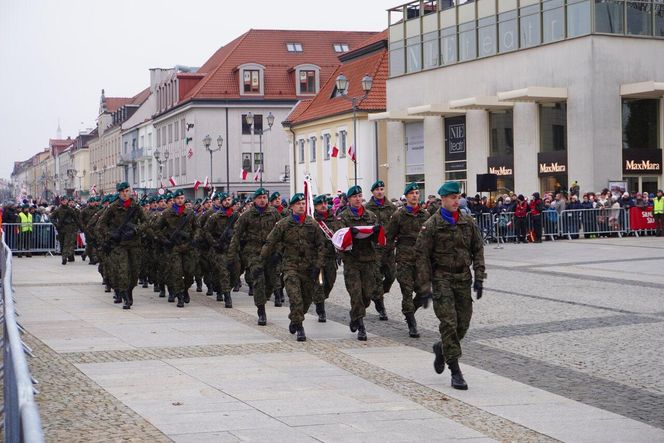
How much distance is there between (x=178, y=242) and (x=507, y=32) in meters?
28.3

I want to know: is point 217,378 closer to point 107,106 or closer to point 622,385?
point 622,385

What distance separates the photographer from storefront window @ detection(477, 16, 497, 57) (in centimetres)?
4356

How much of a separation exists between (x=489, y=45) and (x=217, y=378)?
36.1 metres

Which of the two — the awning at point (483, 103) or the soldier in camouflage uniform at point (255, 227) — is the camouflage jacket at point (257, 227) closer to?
the soldier in camouflage uniform at point (255, 227)

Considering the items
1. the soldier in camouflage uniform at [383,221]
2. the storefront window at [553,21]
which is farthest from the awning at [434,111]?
the soldier in camouflage uniform at [383,221]

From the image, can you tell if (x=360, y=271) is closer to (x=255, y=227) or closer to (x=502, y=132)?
(x=255, y=227)

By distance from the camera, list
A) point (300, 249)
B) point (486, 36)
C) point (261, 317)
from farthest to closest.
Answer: point (486, 36)
point (261, 317)
point (300, 249)

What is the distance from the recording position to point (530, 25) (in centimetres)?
4128

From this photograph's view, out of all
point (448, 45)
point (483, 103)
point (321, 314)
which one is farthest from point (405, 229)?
point (448, 45)

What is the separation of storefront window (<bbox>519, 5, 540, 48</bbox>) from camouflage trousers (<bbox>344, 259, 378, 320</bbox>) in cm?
2985

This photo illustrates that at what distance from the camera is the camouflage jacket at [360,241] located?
12992mm

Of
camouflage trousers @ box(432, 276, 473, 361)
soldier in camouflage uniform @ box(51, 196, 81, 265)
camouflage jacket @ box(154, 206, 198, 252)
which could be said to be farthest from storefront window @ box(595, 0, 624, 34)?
camouflage trousers @ box(432, 276, 473, 361)

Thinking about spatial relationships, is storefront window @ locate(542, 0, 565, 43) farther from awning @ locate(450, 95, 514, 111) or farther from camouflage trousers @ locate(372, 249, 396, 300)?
camouflage trousers @ locate(372, 249, 396, 300)

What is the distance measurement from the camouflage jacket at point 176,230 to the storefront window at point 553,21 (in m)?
25.6
